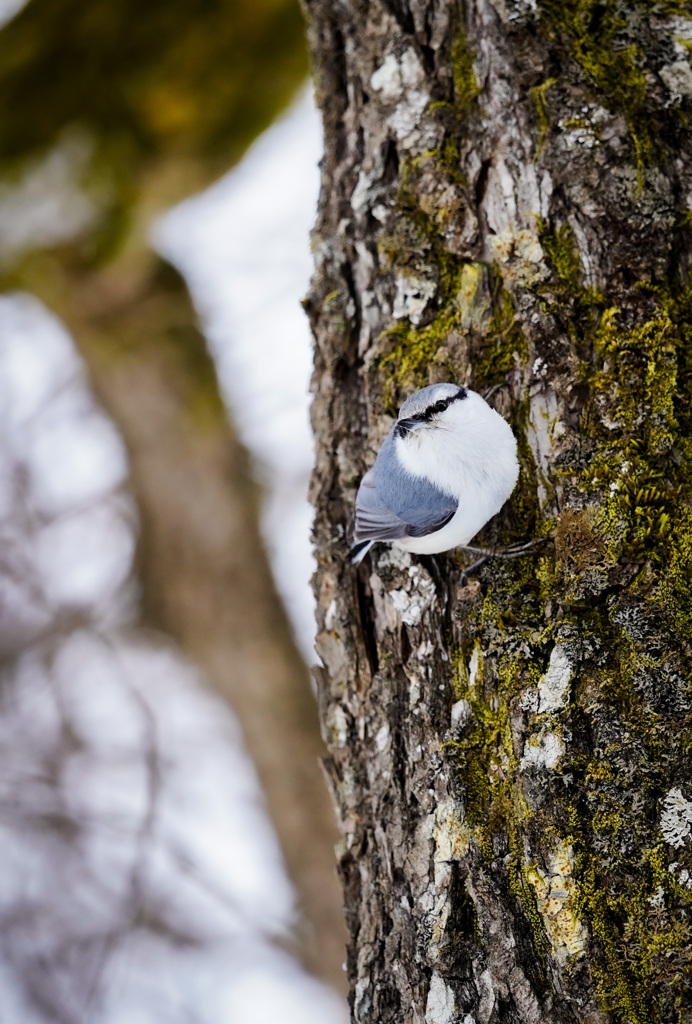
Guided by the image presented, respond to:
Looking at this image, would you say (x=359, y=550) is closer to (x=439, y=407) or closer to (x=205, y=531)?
(x=439, y=407)

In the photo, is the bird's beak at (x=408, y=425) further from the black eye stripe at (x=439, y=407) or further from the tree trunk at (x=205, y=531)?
the tree trunk at (x=205, y=531)

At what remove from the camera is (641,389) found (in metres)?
1.15

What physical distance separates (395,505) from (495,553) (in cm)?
19

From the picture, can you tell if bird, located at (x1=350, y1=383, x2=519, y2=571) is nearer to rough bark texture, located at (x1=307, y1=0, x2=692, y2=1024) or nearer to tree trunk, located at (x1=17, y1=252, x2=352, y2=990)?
rough bark texture, located at (x1=307, y1=0, x2=692, y2=1024)

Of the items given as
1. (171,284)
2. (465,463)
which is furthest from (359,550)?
(171,284)

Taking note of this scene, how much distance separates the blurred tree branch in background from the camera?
92.1 inches

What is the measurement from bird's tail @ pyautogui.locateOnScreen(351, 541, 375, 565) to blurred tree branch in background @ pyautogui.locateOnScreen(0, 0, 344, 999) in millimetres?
1392

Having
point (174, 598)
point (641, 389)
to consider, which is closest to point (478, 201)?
point (641, 389)

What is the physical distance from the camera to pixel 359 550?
136 centimetres

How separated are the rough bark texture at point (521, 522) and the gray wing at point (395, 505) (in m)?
0.08

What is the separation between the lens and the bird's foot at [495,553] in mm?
1178

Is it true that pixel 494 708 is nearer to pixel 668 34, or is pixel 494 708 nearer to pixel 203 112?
pixel 668 34

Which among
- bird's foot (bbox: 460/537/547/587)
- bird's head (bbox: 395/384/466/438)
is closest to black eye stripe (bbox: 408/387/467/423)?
bird's head (bbox: 395/384/466/438)

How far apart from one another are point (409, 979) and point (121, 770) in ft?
9.61
